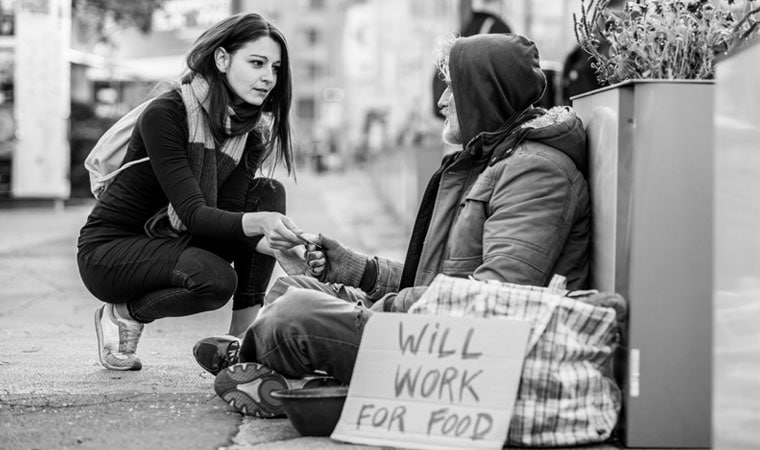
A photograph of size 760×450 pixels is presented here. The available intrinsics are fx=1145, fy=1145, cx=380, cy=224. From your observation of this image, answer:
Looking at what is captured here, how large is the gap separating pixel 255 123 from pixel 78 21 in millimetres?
14901

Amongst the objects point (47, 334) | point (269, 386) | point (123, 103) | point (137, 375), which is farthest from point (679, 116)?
point (123, 103)

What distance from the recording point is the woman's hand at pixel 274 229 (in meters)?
3.73

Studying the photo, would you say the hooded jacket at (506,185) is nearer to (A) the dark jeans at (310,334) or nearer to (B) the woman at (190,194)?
(A) the dark jeans at (310,334)

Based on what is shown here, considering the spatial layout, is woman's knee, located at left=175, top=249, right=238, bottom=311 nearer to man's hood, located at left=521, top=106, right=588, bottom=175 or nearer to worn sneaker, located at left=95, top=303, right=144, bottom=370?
worn sneaker, located at left=95, top=303, right=144, bottom=370

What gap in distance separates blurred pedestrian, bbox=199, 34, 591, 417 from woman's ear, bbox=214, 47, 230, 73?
3.34 ft

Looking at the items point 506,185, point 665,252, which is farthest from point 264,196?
point 665,252

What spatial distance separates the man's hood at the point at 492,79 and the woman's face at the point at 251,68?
102cm

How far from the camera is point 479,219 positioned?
3.37 meters

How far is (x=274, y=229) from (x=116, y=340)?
1080mm

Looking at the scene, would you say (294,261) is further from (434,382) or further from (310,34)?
(310,34)

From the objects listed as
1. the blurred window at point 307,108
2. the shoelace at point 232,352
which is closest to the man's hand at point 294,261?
the shoelace at point 232,352

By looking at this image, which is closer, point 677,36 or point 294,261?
point 677,36

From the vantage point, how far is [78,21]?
18422 millimetres

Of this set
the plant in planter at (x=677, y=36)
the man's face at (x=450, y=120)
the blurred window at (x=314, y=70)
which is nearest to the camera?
the plant in planter at (x=677, y=36)
